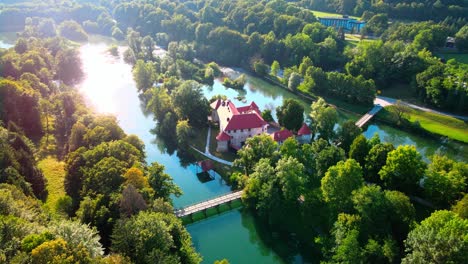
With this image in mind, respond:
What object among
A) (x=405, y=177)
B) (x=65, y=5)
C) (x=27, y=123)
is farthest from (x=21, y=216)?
(x=65, y=5)

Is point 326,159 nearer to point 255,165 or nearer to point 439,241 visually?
point 255,165

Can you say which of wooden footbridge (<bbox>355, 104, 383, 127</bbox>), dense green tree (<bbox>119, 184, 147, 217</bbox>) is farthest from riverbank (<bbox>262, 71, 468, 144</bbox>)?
dense green tree (<bbox>119, 184, 147, 217</bbox>)

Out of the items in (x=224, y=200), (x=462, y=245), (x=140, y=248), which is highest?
(x=462, y=245)

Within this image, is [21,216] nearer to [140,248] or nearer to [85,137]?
[140,248]

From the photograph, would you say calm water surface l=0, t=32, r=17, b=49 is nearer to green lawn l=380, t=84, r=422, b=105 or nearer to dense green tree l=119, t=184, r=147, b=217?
A: dense green tree l=119, t=184, r=147, b=217

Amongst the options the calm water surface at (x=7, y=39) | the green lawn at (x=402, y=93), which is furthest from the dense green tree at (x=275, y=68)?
the calm water surface at (x=7, y=39)

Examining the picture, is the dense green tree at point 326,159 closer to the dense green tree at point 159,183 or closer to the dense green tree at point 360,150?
the dense green tree at point 360,150
